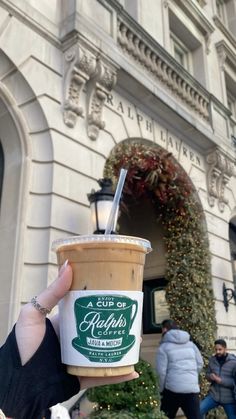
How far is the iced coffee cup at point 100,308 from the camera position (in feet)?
3.66

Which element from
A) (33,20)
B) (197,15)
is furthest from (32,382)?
(197,15)

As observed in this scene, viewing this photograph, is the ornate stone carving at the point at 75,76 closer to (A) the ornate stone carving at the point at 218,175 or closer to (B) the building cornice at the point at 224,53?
(A) the ornate stone carving at the point at 218,175

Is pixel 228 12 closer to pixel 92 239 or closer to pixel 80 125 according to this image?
pixel 80 125

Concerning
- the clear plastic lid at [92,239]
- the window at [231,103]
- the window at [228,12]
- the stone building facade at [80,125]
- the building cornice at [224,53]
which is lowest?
the clear plastic lid at [92,239]

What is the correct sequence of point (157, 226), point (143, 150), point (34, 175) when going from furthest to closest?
point (157, 226)
point (143, 150)
point (34, 175)

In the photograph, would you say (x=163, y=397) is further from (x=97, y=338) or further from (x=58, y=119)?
(x=97, y=338)

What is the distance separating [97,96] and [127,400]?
451cm

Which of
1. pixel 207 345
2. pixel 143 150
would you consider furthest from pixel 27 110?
pixel 207 345

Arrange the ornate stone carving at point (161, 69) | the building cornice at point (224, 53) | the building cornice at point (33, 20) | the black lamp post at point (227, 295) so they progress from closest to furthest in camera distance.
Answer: the building cornice at point (33, 20), the ornate stone carving at point (161, 69), the black lamp post at point (227, 295), the building cornice at point (224, 53)

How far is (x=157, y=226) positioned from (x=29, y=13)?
5.20 m

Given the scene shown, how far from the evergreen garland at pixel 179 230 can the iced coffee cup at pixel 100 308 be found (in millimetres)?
5109

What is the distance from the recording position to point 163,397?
5434 millimetres

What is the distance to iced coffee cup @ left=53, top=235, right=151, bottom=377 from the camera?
1116mm

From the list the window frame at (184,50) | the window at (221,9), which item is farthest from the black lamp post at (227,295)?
the window at (221,9)
